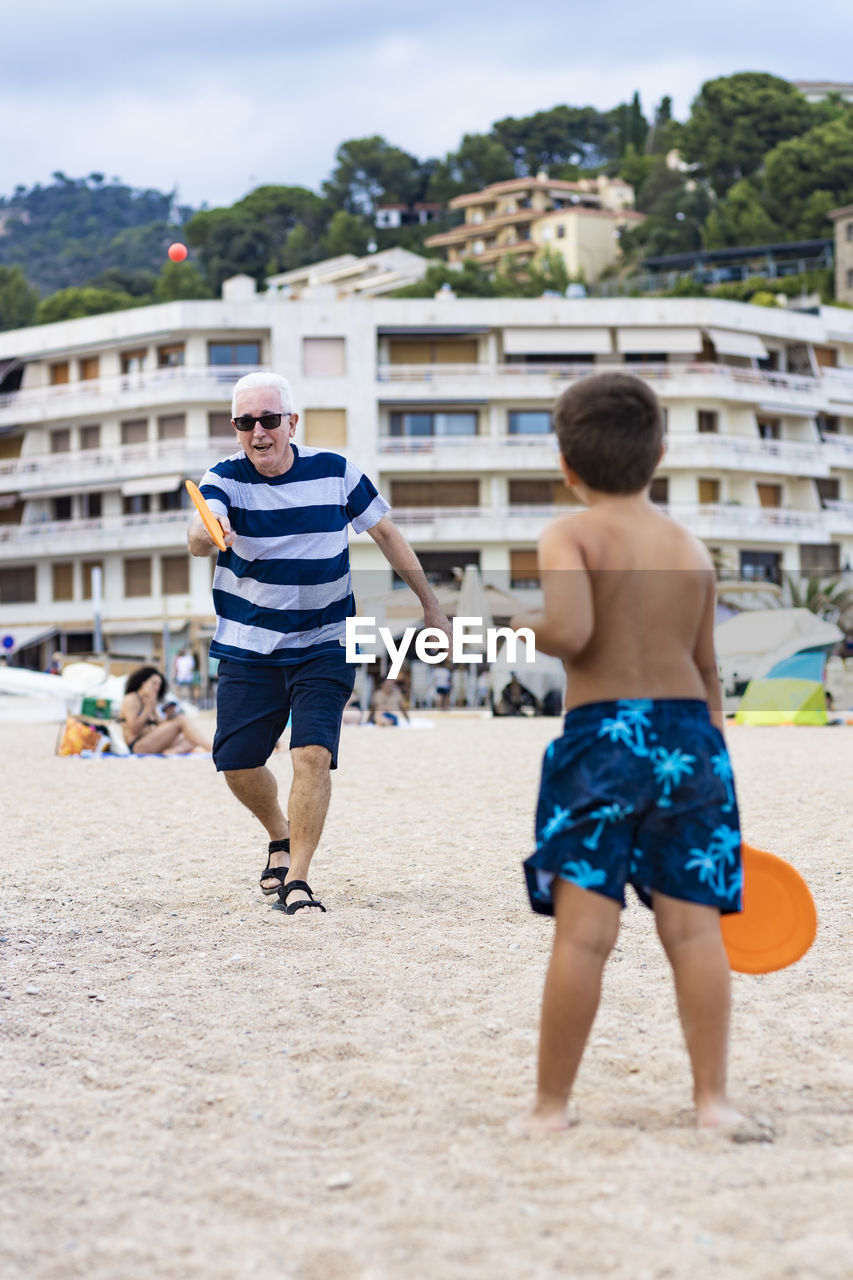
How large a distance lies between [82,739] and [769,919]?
42.0 ft

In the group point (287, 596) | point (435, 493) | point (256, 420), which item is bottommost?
point (287, 596)

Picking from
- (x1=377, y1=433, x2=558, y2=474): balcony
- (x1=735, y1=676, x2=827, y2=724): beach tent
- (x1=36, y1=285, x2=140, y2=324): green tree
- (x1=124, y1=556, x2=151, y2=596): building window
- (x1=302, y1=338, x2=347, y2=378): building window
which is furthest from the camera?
(x1=36, y1=285, x2=140, y2=324): green tree

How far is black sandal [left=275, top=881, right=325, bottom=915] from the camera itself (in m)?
5.37

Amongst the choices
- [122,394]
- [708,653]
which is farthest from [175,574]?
[708,653]

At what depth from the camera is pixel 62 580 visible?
165 ft

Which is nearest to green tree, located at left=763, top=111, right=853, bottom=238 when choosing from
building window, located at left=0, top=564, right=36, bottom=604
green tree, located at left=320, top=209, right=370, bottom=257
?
green tree, located at left=320, top=209, right=370, bottom=257

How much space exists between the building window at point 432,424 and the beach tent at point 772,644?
26.3 metres

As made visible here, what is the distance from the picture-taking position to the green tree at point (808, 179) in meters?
84.3

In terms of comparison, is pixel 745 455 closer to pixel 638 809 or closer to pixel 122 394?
pixel 122 394

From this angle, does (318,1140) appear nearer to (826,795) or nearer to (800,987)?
(800,987)

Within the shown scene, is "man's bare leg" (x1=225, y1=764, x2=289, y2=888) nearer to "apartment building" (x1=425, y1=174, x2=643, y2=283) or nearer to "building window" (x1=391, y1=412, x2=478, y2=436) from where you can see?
"building window" (x1=391, y1=412, x2=478, y2=436)

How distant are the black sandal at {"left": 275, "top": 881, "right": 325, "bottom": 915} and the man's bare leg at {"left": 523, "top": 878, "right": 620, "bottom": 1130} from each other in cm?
257

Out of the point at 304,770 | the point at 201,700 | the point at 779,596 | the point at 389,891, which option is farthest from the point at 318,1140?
the point at 201,700

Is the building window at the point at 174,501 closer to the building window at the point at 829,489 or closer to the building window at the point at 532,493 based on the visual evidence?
the building window at the point at 532,493
